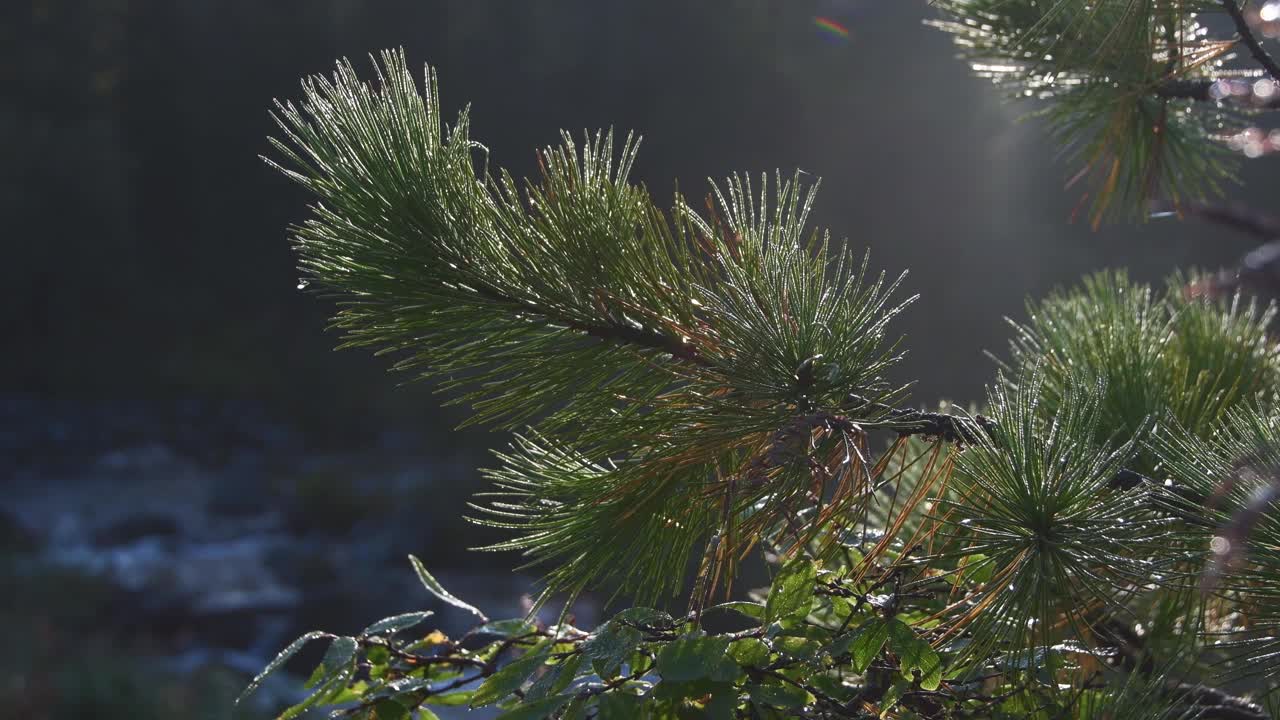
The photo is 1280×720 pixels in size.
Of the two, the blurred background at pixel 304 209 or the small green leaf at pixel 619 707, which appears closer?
the small green leaf at pixel 619 707

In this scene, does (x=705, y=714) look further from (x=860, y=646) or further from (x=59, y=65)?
(x=59, y=65)

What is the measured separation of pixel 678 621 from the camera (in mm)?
662

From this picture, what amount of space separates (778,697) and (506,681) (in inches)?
6.5

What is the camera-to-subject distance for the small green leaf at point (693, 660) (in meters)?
0.57

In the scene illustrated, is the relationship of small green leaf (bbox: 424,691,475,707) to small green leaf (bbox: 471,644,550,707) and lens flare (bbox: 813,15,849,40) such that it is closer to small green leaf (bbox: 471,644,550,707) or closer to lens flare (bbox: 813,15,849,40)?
small green leaf (bbox: 471,644,550,707)

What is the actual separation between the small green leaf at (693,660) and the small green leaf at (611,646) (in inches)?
1.0

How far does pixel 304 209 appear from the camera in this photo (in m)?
12.7

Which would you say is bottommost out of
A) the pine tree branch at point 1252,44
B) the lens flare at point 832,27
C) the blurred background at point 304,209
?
the blurred background at point 304,209

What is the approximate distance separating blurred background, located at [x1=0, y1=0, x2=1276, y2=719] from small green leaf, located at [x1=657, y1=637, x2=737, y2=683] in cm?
713

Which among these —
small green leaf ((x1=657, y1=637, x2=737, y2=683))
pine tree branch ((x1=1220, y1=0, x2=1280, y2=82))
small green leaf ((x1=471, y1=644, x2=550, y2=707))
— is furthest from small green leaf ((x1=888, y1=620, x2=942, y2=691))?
pine tree branch ((x1=1220, y1=0, x2=1280, y2=82))

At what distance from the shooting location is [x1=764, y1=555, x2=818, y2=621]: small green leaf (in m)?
0.65

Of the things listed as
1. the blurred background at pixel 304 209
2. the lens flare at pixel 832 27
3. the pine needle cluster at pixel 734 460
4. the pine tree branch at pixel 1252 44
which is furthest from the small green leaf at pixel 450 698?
the blurred background at pixel 304 209

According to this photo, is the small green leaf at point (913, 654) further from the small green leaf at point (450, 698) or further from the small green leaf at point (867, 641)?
the small green leaf at point (450, 698)

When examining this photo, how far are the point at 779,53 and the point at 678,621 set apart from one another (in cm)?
1301
